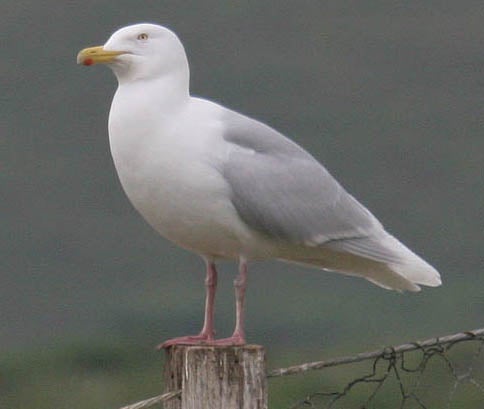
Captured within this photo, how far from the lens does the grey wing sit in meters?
3.71

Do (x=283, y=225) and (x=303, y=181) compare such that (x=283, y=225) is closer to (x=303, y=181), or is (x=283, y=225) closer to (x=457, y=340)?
(x=303, y=181)

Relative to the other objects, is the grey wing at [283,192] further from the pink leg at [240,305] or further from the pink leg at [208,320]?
the pink leg at [208,320]

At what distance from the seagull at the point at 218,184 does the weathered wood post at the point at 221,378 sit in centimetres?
46

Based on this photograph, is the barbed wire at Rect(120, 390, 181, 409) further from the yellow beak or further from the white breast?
the yellow beak

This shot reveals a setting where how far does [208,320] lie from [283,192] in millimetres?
339

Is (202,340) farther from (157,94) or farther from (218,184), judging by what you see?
(157,94)

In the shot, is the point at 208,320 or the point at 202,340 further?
the point at 208,320

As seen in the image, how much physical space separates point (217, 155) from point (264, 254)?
0.29m

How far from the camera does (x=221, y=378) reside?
2943 mm

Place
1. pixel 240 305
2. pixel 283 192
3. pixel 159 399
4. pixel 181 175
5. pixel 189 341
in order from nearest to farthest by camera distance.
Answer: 1. pixel 159 399
2. pixel 189 341
3. pixel 181 175
4. pixel 240 305
5. pixel 283 192

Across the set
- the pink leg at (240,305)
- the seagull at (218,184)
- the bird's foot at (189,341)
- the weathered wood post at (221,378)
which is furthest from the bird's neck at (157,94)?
the weathered wood post at (221,378)

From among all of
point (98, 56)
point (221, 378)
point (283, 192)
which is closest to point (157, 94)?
point (98, 56)

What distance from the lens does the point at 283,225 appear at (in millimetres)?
3785

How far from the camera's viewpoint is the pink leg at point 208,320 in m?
3.43
